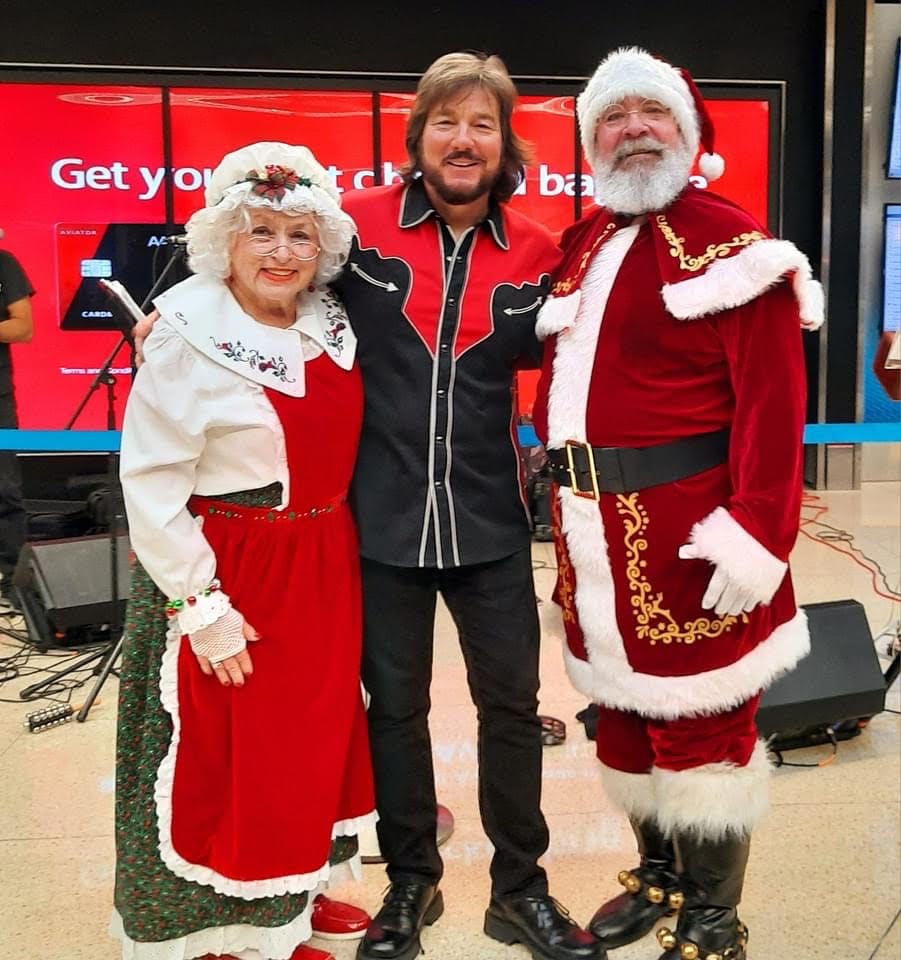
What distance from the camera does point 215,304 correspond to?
60.9 inches

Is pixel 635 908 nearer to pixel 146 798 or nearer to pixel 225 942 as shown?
pixel 225 942

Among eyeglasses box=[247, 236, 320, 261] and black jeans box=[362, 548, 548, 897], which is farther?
black jeans box=[362, 548, 548, 897]

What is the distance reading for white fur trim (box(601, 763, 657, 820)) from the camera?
1716mm

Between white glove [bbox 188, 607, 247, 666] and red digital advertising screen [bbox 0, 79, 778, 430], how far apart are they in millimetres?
4568

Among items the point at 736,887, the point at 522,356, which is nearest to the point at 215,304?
the point at 522,356

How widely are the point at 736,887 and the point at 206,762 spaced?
1027mm

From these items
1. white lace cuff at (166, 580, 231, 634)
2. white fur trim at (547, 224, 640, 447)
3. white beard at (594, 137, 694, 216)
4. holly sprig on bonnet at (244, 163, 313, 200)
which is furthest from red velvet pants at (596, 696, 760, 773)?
holly sprig on bonnet at (244, 163, 313, 200)

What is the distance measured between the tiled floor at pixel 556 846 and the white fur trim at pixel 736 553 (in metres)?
0.50

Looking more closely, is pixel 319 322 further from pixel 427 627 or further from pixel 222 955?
pixel 222 955

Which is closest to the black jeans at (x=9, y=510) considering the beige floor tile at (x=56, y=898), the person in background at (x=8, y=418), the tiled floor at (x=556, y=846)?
the person in background at (x=8, y=418)

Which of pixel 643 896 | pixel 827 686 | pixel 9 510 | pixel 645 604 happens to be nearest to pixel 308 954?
pixel 643 896

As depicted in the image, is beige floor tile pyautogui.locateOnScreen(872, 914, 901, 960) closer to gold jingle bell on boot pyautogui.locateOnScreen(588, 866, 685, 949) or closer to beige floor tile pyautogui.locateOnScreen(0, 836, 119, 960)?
gold jingle bell on boot pyautogui.locateOnScreen(588, 866, 685, 949)

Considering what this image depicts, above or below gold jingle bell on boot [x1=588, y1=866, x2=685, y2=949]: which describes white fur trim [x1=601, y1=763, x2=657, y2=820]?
above

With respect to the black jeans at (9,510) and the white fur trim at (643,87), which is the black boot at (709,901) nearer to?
the white fur trim at (643,87)
